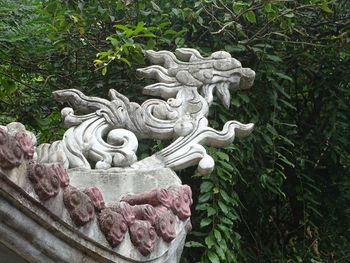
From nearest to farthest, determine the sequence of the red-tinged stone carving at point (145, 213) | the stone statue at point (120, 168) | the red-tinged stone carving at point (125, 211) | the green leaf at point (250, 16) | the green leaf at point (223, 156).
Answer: the stone statue at point (120, 168), the red-tinged stone carving at point (125, 211), the red-tinged stone carving at point (145, 213), the green leaf at point (223, 156), the green leaf at point (250, 16)

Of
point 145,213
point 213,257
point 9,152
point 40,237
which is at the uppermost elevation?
point 9,152

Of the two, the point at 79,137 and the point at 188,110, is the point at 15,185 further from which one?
the point at 188,110

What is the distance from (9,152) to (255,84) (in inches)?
111

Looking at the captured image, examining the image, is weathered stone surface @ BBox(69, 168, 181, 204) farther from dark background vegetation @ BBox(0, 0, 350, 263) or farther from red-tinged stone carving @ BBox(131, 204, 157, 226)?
dark background vegetation @ BBox(0, 0, 350, 263)

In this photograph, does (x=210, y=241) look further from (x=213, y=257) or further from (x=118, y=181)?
(x=118, y=181)

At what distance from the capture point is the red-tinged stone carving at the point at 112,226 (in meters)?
1.99

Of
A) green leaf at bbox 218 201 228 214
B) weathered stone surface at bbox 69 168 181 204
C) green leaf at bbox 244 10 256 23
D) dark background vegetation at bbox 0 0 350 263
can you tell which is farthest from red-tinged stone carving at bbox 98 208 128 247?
green leaf at bbox 244 10 256 23

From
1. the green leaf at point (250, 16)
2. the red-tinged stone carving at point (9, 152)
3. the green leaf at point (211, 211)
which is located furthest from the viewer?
the green leaf at point (250, 16)

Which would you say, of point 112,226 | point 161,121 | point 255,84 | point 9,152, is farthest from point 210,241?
point 9,152

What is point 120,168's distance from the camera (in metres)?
2.59

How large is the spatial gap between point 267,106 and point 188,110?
5.26ft

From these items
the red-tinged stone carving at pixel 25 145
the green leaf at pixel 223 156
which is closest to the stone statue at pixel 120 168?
the red-tinged stone carving at pixel 25 145

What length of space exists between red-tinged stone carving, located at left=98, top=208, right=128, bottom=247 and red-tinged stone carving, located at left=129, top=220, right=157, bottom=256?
55mm

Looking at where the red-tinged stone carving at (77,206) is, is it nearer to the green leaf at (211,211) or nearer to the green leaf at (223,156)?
the green leaf at (211,211)
